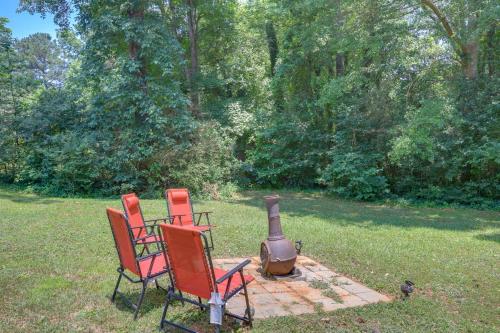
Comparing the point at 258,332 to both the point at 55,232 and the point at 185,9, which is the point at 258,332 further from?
the point at 185,9

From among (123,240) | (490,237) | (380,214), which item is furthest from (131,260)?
(380,214)

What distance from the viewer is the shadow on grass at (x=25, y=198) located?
10445 millimetres

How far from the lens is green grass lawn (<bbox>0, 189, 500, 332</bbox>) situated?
3.47 m

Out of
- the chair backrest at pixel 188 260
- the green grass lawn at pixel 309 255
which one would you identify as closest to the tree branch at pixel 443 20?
the green grass lawn at pixel 309 255

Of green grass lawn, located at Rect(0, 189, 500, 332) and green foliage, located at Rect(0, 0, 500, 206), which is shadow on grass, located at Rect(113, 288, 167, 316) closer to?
green grass lawn, located at Rect(0, 189, 500, 332)

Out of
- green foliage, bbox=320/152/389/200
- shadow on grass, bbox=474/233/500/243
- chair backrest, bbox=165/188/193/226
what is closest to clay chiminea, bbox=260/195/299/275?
chair backrest, bbox=165/188/193/226

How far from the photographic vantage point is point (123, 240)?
3.78 meters

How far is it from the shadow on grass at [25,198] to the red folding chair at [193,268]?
828 centimetres

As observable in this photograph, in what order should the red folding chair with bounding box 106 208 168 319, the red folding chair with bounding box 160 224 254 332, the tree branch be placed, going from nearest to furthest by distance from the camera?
the red folding chair with bounding box 160 224 254 332 → the red folding chair with bounding box 106 208 168 319 → the tree branch

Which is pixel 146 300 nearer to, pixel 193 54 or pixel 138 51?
pixel 138 51

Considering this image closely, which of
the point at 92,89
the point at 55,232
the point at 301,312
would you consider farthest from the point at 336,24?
the point at 301,312

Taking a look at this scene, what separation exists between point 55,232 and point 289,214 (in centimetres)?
476

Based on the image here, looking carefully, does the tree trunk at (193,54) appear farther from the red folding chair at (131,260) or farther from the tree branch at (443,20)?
the red folding chair at (131,260)

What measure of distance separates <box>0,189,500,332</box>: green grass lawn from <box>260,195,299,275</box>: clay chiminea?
0.84m
